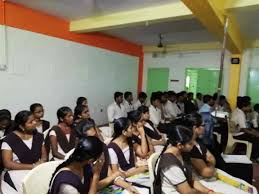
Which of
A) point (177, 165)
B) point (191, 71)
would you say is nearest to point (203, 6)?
point (177, 165)

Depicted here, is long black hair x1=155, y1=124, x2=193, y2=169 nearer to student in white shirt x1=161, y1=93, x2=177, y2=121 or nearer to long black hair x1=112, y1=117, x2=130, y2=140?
long black hair x1=112, y1=117, x2=130, y2=140

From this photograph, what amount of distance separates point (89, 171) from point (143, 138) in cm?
107

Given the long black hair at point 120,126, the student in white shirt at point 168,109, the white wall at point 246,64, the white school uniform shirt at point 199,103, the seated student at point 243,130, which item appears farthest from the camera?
the white school uniform shirt at point 199,103

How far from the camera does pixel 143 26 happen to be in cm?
469

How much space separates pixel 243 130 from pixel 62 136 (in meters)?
3.24

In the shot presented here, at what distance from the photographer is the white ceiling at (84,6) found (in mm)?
3413

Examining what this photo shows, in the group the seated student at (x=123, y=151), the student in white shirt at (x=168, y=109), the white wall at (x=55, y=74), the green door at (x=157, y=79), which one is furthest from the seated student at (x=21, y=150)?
the green door at (x=157, y=79)

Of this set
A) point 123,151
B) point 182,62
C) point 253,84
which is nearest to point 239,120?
point 253,84

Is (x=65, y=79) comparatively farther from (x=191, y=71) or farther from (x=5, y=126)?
(x=191, y=71)

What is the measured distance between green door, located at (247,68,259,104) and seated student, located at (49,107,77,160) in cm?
483

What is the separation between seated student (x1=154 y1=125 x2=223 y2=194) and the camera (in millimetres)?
1507

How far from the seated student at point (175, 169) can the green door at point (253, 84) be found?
478cm

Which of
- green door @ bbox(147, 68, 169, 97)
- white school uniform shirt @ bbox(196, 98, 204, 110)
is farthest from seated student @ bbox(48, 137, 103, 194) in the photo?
green door @ bbox(147, 68, 169, 97)

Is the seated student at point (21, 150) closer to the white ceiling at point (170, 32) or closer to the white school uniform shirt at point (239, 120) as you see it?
the white ceiling at point (170, 32)
